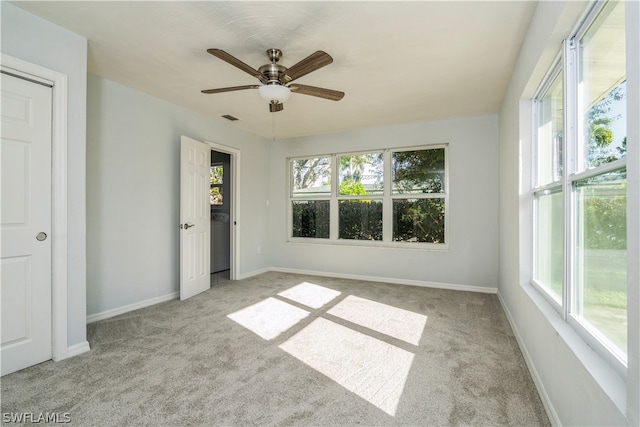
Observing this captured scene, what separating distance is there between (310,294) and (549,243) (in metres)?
2.76

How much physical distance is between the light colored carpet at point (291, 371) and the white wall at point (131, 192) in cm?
41

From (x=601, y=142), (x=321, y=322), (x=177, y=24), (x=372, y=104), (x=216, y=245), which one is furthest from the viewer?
(x=216, y=245)

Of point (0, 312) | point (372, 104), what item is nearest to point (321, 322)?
point (0, 312)

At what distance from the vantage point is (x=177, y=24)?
2.19m

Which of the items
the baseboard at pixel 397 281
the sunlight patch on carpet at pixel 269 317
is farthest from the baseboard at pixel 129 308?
the baseboard at pixel 397 281

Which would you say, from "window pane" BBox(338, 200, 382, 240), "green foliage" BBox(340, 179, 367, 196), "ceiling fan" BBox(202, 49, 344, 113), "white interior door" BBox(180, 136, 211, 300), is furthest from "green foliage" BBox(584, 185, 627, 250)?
"white interior door" BBox(180, 136, 211, 300)

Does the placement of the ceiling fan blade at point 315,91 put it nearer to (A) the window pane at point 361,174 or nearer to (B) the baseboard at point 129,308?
(A) the window pane at point 361,174

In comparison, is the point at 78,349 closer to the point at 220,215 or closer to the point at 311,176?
the point at 220,215

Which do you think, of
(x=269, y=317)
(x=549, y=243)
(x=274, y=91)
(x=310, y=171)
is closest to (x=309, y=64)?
(x=274, y=91)

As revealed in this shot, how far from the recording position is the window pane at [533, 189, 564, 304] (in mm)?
1797

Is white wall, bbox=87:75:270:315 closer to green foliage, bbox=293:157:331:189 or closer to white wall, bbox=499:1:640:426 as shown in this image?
green foliage, bbox=293:157:331:189

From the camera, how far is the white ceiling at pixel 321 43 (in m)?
2.02

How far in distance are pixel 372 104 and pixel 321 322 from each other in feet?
8.68

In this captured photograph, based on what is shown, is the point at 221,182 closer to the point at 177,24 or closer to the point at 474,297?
the point at 177,24
